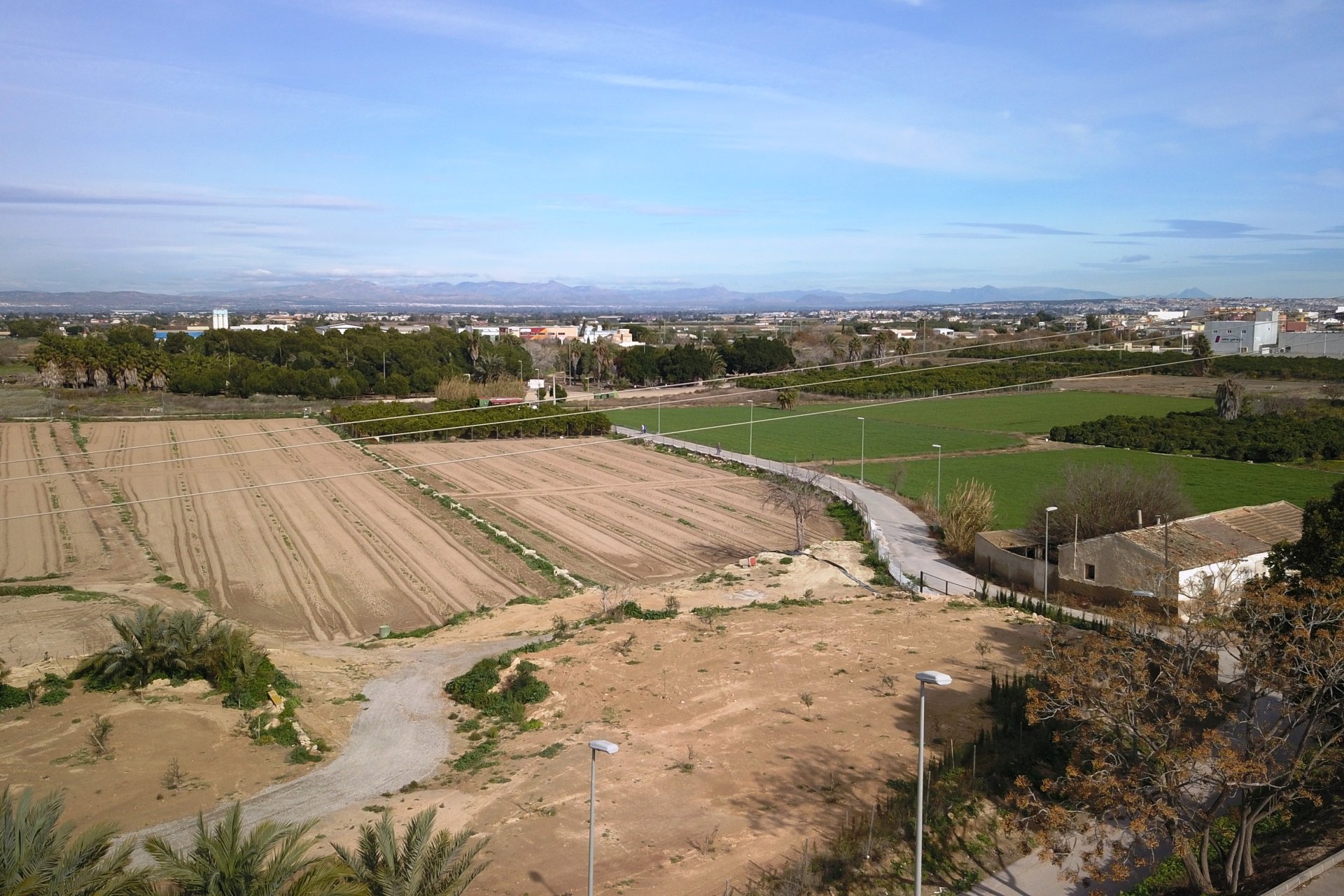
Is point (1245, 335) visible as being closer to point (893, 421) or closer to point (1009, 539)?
point (893, 421)

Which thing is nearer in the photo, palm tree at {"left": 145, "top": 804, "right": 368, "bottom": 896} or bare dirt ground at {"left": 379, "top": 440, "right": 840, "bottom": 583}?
palm tree at {"left": 145, "top": 804, "right": 368, "bottom": 896}

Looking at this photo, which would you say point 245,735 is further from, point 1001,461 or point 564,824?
point 1001,461

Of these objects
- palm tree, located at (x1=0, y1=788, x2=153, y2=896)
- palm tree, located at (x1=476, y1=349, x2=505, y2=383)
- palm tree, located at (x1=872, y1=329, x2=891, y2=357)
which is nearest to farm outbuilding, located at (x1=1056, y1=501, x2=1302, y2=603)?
palm tree, located at (x1=0, y1=788, x2=153, y2=896)

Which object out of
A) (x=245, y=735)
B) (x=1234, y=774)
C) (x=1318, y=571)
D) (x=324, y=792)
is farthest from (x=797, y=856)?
(x=1318, y=571)

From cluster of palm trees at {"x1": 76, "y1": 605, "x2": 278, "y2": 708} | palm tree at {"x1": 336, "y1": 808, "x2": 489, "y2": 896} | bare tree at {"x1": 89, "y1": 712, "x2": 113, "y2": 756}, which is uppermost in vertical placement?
palm tree at {"x1": 336, "y1": 808, "x2": 489, "y2": 896}

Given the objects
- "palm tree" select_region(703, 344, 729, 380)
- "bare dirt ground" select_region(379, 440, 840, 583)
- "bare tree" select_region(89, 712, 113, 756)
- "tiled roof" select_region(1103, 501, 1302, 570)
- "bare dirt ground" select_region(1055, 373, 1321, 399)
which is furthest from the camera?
"palm tree" select_region(703, 344, 729, 380)

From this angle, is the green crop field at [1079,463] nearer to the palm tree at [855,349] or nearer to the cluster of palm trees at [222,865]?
the cluster of palm trees at [222,865]

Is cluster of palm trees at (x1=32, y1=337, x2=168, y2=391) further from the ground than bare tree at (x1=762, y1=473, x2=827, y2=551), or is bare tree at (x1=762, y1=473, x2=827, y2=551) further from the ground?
cluster of palm trees at (x1=32, y1=337, x2=168, y2=391)

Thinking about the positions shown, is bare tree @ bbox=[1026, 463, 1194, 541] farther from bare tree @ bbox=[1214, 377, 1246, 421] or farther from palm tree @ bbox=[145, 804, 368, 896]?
bare tree @ bbox=[1214, 377, 1246, 421]
